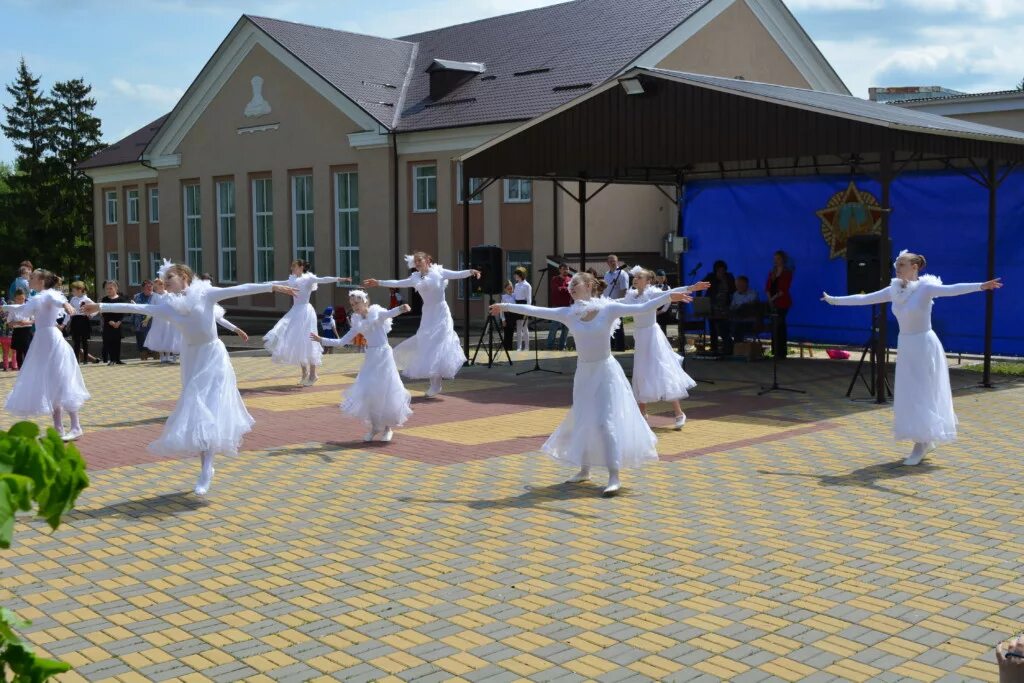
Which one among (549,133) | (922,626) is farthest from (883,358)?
Answer: (922,626)

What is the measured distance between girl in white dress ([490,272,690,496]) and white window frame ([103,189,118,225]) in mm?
43203

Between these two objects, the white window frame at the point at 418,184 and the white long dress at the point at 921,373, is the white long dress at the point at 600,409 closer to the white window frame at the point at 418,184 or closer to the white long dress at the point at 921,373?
the white long dress at the point at 921,373

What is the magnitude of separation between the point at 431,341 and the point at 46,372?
18.4 feet

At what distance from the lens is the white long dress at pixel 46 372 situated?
1227 cm

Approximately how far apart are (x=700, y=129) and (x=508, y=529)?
428 inches

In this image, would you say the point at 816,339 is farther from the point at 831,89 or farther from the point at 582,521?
the point at 831,89

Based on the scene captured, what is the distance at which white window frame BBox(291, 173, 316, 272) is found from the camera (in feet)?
127

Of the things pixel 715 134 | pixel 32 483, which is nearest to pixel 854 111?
pixel 715 134

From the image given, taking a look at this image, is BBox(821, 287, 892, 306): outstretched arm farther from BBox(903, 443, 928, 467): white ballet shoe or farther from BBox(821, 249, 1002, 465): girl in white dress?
BBox(903, 443, 928, 467): white ballet shoe

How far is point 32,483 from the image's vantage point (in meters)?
2.27

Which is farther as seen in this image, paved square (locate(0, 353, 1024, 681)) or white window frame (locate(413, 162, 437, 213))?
white window frame (locate(413, 162, 437, 213))

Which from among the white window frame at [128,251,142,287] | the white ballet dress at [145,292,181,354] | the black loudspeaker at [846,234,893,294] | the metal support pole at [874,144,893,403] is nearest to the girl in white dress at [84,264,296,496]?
the black loudspeaker at [846,234,893,294]

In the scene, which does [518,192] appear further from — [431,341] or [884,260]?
[884,260]

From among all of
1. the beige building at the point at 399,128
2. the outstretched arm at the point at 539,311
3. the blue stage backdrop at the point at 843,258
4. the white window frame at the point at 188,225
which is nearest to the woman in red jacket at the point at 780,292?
the blue stage backdrop at the point at 843,258
